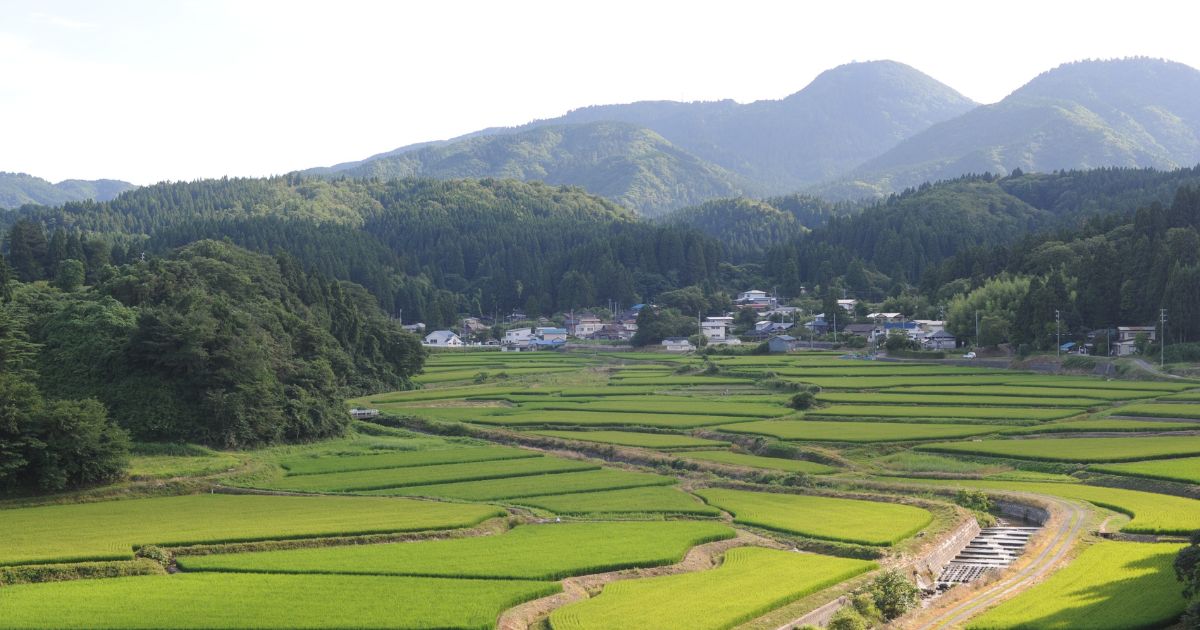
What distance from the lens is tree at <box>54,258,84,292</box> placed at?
2368 inches

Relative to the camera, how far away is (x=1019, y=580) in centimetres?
2403

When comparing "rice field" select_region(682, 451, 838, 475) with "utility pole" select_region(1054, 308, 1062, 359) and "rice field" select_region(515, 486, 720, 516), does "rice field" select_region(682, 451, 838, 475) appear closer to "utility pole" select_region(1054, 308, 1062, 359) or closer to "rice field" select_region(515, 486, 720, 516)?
"rice field" select_region(515, 486, 720, 516)

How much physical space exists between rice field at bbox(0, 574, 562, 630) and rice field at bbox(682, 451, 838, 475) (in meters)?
18.0

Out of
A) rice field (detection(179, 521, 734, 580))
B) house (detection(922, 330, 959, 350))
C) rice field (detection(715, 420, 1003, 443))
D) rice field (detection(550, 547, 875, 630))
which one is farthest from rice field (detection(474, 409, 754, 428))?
house (detection(922, 330, 959, 350))

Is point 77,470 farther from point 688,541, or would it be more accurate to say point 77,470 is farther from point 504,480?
point 688,541

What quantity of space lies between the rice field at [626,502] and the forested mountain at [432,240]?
273 ft

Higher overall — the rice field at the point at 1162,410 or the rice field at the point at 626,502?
the rice field at the point at 1162,410

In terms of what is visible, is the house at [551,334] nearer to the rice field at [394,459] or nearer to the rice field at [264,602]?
the rice field at [394,459]

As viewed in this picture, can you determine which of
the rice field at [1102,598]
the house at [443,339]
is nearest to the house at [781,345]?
the house at [443,339]

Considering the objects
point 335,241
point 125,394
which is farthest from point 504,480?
point 335,241

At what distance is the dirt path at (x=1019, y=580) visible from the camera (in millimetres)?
21766

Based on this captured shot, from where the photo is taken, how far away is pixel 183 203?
17950 centimetres

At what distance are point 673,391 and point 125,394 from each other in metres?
30.9

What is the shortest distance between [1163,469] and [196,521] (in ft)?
93.6
